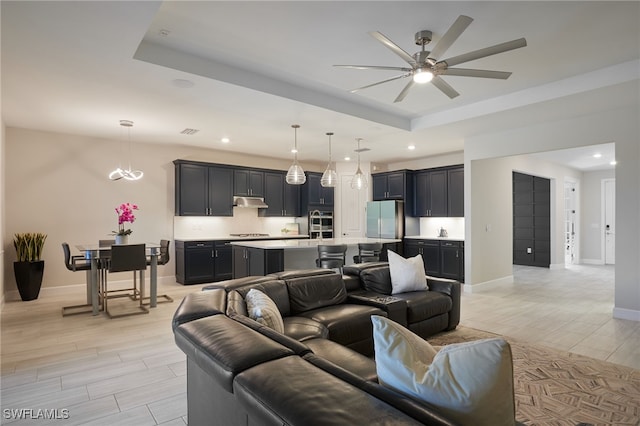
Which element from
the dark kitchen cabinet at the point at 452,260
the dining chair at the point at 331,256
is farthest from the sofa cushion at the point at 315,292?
the dark kitchen cabinet at the point at 452,260

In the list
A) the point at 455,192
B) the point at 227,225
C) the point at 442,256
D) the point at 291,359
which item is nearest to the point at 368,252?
the point at 442,256

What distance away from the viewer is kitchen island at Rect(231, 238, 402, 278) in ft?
17.3

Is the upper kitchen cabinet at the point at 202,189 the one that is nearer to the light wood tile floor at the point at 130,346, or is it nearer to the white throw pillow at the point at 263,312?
the light wood tile floor at the point at 130,346

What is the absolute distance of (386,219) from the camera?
8.47 m

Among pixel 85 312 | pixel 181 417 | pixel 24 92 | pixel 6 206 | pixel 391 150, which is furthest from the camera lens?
A: pixel 391 150

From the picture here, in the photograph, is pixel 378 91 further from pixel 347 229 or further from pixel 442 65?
pixel 347 229

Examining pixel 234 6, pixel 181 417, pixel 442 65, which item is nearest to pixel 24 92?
pixel 234 6

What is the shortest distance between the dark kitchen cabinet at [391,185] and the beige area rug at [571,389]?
5308 millimetres

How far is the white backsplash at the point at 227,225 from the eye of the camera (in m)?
7.46

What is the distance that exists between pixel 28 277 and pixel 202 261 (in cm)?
271

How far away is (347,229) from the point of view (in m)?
9.33

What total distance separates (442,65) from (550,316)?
3848mm

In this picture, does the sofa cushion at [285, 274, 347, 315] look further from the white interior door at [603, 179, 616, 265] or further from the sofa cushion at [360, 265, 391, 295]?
the white interior door at [603, 179, 616, 265]

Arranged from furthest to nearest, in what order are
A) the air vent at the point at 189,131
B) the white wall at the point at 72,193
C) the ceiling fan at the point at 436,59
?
the air vent at the point at 189,131 → the white wall at the point at 72,193 → the ceiling fan at the point at 436,59
